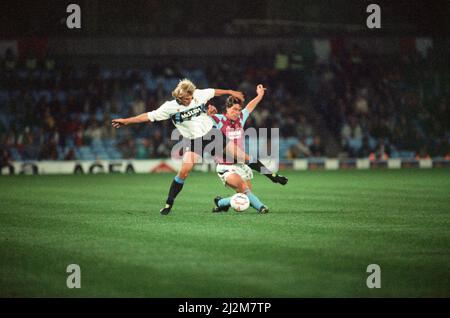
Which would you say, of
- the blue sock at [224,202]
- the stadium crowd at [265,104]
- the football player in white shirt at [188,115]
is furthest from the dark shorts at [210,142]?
the stadium crowd at [265,104]

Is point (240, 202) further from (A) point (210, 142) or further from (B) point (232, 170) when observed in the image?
(A) point (210, 142)

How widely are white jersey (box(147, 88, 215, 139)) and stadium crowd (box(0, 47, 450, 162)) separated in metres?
17.7

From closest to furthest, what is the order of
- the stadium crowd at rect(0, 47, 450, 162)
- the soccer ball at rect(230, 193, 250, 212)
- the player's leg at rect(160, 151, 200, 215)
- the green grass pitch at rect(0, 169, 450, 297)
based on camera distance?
the green grass pitch at rect(0, 169, 450, 297) → the soccer ball at rect(230, 193, 250, 212) → the player's leg at rect(160, 151, 200, 215) → the stadium crowd at rect(0, 47, 450, 162)

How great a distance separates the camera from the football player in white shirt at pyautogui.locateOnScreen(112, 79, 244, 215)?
14773 mm

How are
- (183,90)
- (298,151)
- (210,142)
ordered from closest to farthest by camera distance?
(183,90)
(210,142)
(298,151)

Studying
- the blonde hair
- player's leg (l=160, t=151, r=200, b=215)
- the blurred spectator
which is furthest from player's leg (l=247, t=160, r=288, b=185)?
the blurred spectator

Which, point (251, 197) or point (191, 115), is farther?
point (251, 197)

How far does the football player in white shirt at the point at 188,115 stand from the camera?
48.5 feet

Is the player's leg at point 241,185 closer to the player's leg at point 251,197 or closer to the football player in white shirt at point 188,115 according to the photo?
the player's leg at point 251,197

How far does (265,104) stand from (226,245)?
82.4 feet

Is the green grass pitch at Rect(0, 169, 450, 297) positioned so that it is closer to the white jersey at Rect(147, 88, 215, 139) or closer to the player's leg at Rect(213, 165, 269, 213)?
the player's leg at Rect(213, 165, 269, 213)

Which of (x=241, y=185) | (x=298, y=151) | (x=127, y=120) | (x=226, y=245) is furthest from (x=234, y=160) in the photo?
(x=298, y=151)

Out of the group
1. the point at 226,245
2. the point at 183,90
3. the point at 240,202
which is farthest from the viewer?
the point at 240,202

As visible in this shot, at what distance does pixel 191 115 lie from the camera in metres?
15.0
